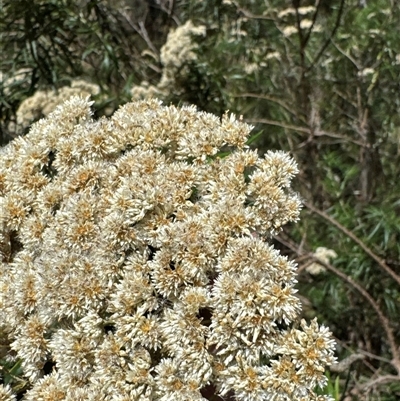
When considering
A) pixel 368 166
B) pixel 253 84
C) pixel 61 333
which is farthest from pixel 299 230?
pixel 61 333

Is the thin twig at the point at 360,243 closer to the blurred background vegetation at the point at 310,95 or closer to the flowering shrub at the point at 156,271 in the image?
the blurred background vegetation at the point at 310,95

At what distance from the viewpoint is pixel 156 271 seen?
125 cm

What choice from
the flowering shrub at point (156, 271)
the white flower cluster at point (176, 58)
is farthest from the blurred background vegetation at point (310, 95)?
the flowering shrub at point (156, 271)

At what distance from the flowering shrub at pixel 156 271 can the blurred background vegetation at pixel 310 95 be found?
146 centimetres

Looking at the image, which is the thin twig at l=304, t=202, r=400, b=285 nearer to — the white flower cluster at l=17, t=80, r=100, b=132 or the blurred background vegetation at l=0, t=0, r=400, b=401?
the blurred background vegetation at l=0, t=0, r=400, b=401

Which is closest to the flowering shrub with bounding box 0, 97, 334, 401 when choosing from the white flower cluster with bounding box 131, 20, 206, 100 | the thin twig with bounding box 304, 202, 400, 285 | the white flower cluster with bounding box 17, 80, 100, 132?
the thin twig with bounding box 304, 202, 400, 285

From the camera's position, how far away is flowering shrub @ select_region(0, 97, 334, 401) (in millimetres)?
1185

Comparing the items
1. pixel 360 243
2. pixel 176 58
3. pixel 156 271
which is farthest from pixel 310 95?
pixel 156 271

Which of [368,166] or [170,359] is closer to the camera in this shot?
[170,359]

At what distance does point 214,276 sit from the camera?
4.28 feet

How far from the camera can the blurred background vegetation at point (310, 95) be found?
3188 mm

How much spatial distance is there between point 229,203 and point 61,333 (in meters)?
0.43

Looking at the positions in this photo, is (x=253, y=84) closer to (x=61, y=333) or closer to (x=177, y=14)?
(x=177, y=14)

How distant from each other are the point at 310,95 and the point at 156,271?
3.19 meters
